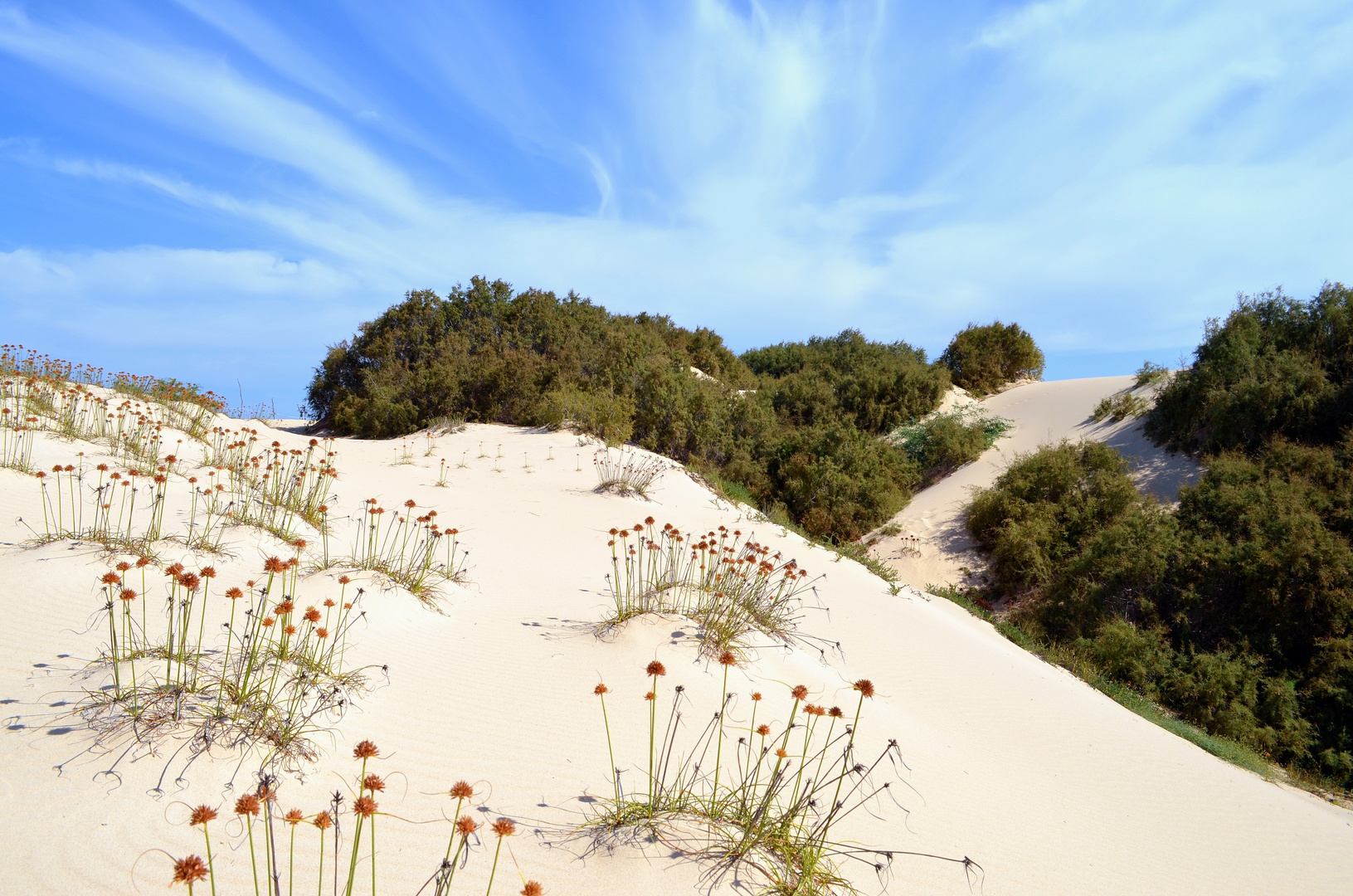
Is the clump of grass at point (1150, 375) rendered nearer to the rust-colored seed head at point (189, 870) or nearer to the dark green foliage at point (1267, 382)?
the dark green foliage at point (1267, 382)

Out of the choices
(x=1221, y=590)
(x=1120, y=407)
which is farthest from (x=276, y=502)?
(x=1120, y=407)

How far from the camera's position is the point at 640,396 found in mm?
15734

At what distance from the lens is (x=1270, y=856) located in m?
4.21

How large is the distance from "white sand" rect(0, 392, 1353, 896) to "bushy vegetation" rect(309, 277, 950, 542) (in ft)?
21.9

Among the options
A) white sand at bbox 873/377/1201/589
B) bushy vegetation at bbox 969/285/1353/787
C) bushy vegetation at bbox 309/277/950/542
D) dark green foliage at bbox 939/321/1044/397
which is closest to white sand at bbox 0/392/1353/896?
bushy vegetation at bbox 969/285/1353/787

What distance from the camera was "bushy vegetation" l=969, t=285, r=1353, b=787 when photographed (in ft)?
25.7

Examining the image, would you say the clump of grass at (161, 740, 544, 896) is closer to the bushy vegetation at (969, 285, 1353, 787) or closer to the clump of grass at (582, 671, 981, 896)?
the clump of grass at (582, 671, 981, 896)

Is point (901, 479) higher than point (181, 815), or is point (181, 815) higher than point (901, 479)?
point (901, 479)

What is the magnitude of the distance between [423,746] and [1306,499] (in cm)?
1156

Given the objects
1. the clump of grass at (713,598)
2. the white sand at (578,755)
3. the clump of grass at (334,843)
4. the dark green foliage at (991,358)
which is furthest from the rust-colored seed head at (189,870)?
the dark green foliage at (991,358)

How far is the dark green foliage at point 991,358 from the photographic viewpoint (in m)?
20.5

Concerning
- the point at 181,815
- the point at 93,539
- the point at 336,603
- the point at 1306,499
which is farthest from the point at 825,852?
the point at 1306,499

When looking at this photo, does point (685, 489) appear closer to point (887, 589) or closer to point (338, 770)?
point (887, 589)

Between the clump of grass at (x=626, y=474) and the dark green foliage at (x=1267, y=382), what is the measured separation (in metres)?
9.65
